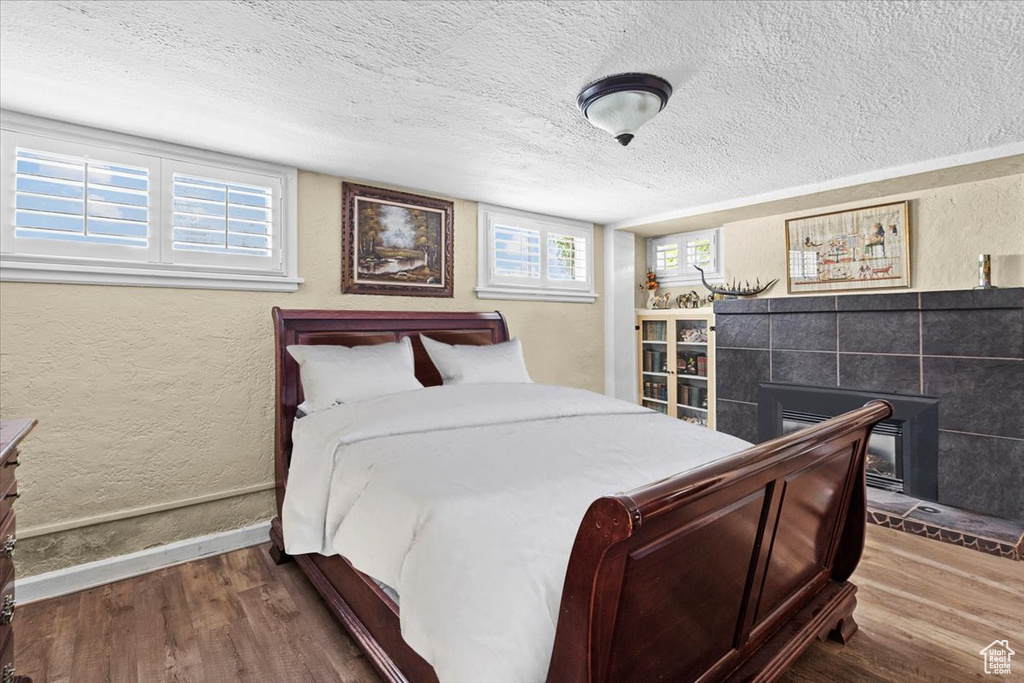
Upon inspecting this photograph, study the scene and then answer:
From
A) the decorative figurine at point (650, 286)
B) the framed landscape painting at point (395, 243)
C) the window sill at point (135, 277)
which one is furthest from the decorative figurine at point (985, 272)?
the window sill at point (135, 277)

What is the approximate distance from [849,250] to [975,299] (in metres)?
0.86

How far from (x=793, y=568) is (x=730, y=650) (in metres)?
0.41

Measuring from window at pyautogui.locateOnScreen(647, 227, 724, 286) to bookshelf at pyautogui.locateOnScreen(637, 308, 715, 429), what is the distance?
0.39m

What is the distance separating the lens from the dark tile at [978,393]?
2.84 m

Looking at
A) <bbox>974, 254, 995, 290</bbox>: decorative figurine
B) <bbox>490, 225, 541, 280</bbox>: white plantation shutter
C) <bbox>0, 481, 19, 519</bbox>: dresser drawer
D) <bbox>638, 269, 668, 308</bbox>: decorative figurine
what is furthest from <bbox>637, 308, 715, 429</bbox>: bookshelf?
<bbox>0, 481, 19, 519</bbox>: dresser drawer

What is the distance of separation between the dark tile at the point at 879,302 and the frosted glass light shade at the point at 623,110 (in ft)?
7.84

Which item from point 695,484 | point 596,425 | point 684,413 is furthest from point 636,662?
point 684,413

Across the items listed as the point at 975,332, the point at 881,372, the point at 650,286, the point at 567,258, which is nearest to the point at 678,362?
the point at 650,286

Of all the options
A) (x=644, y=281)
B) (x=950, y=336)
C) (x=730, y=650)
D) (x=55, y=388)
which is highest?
(x=644, y=281)

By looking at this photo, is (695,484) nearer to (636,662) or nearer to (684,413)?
(636,662)

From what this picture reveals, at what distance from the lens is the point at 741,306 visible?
4012 mm

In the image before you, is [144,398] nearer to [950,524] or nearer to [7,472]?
[7,472]

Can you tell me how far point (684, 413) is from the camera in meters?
4.64

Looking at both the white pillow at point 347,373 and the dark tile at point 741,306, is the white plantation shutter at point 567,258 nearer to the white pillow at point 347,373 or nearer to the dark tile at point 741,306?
the dark tile at point 741,306
